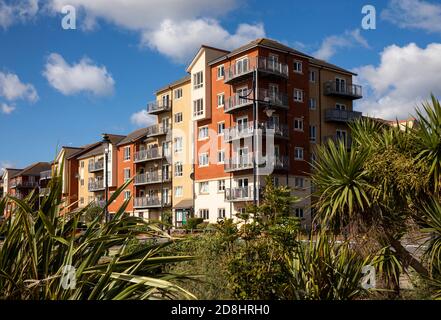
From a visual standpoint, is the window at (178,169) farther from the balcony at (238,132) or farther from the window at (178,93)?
the balcony at (238,132)

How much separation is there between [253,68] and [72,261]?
148 feet

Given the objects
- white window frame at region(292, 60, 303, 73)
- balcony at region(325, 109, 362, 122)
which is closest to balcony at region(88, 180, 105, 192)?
balcony at region(325, 109, 362, 122)

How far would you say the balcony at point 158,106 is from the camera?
66312mm

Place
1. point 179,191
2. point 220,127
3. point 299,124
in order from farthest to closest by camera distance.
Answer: point 179,191, point 220,127, point 299,124

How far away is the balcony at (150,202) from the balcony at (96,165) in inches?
549

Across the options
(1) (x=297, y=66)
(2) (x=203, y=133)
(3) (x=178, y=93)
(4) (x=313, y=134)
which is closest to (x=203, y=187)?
(2) (x=203, y=133)

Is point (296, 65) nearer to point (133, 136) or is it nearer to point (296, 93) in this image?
point (296, 93)

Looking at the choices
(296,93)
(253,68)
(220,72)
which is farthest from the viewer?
(220,72)

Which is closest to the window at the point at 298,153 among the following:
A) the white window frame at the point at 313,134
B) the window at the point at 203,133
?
the white window frame at the point at 313,134

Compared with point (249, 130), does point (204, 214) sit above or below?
below

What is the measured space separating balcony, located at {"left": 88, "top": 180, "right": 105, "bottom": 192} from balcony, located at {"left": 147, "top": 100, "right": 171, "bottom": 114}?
17422 millimetres

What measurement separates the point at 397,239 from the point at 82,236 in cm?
635

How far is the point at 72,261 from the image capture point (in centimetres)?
549
